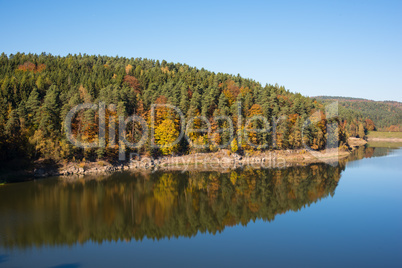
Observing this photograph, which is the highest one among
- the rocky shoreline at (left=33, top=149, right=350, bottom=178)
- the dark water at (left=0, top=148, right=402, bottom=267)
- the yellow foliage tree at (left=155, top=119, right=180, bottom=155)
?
the yellow foliage tree at (left=155, top=119, right=180, bottom=155)

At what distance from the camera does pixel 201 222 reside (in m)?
28.3

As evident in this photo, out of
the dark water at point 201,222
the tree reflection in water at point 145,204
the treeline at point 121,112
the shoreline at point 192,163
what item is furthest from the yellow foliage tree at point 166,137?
the dark water at point 201,222

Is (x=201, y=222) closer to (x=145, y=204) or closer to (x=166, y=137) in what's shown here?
(x=145, y=204)

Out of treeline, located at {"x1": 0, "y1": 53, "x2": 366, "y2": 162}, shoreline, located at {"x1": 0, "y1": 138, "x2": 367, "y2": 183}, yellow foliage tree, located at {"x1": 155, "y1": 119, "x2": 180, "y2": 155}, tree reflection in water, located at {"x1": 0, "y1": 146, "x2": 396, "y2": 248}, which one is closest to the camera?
tree reflection in water, located at {"x1": 0, "y1": 146, "x2": 396, "y2": 248}

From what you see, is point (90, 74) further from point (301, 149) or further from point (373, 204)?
point (373, 204)

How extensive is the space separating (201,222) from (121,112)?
32.4 metres

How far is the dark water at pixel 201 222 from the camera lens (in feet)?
68.9

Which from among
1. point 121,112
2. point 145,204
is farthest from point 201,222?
point 121,112

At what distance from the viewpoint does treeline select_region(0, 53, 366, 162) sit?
155 ft

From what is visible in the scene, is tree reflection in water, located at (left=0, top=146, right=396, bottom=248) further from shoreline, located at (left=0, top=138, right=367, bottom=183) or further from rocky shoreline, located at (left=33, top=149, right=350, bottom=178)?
rocky shoreline, located at (left=33, top=149, right=350, bottom=178)

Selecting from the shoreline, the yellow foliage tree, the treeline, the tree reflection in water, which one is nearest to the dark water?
the tree reflection in water

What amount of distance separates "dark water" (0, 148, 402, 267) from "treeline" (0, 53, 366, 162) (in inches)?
323

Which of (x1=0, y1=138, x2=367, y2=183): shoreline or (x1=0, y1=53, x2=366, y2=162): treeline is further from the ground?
(x1=0, y1=53, x2=366, y2=162): treeline

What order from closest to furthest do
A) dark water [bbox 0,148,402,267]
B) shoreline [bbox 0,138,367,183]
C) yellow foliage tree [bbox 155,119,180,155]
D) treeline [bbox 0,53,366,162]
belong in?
dark water [bbox 0,148,402,267] → shoreline [bbox 0,138,367,183] → treeline [bbox 0,53,366,162] → yellow foliage tree [bbox 155,119,180,155]
